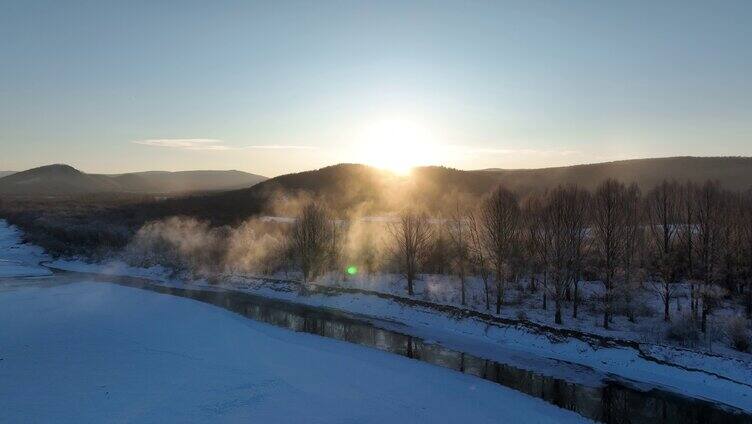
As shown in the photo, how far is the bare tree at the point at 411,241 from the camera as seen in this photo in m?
43.7

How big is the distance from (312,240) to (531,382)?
31.0 meters

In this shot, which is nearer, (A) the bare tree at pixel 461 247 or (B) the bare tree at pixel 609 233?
(B) the bare tree at pixel 609 233

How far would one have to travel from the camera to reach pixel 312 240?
4984cm

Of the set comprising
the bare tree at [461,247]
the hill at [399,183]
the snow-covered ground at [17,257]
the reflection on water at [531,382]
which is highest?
the hill at [399,183]

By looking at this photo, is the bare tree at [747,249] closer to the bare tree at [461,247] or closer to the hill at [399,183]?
the bare tree at [461,247]

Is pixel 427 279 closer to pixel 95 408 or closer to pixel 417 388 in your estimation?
pixel 417 388

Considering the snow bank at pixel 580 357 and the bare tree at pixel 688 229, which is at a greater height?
the bare tree at pixel 688 229

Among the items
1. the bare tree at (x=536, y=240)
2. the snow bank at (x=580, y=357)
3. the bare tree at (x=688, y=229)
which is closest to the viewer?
the snow bank at (x=580, y=357)

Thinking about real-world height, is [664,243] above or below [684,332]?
above

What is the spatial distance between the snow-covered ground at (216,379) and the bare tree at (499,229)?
12524mm

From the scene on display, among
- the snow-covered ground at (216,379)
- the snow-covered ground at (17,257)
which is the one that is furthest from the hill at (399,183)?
the snow-covered ground at (216,379)

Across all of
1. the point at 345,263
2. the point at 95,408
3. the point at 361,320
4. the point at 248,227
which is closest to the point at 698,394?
the point at 361,320

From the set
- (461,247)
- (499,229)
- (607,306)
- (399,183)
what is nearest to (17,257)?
(461,247)

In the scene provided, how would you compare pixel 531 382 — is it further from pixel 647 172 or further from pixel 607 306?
pixel 647 172
